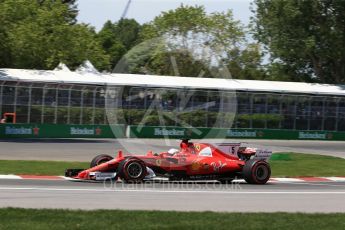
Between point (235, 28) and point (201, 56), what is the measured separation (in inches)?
1001

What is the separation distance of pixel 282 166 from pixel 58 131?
57.2ft

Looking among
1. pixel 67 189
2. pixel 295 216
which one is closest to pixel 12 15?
pixel 67 189

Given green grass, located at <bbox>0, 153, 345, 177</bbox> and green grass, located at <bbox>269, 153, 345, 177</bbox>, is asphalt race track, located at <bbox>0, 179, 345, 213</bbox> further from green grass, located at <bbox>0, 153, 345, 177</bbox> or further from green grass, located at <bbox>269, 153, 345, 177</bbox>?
green grass, located at <bbox>269, 153, 345, 177</bbox>

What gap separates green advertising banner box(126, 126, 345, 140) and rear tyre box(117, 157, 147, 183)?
22.2m

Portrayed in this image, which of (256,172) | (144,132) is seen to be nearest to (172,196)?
(256,172)

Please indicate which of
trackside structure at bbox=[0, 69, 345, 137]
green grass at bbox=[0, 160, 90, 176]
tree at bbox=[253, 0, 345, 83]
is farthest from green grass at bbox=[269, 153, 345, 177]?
tree at bbox=[253, 0, 345, 83]

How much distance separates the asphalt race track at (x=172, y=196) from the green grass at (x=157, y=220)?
1.03 m

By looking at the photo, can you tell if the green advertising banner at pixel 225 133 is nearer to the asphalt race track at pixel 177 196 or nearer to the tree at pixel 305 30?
the tree at pixel 305 30

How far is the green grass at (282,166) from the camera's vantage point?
19108mm

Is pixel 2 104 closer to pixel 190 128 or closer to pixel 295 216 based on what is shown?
pixel 190 128

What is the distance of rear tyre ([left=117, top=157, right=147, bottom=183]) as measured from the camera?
51.2 ft

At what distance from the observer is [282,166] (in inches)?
894

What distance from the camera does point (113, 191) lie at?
14211 mm

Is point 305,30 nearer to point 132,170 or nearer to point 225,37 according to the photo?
point 225,37
